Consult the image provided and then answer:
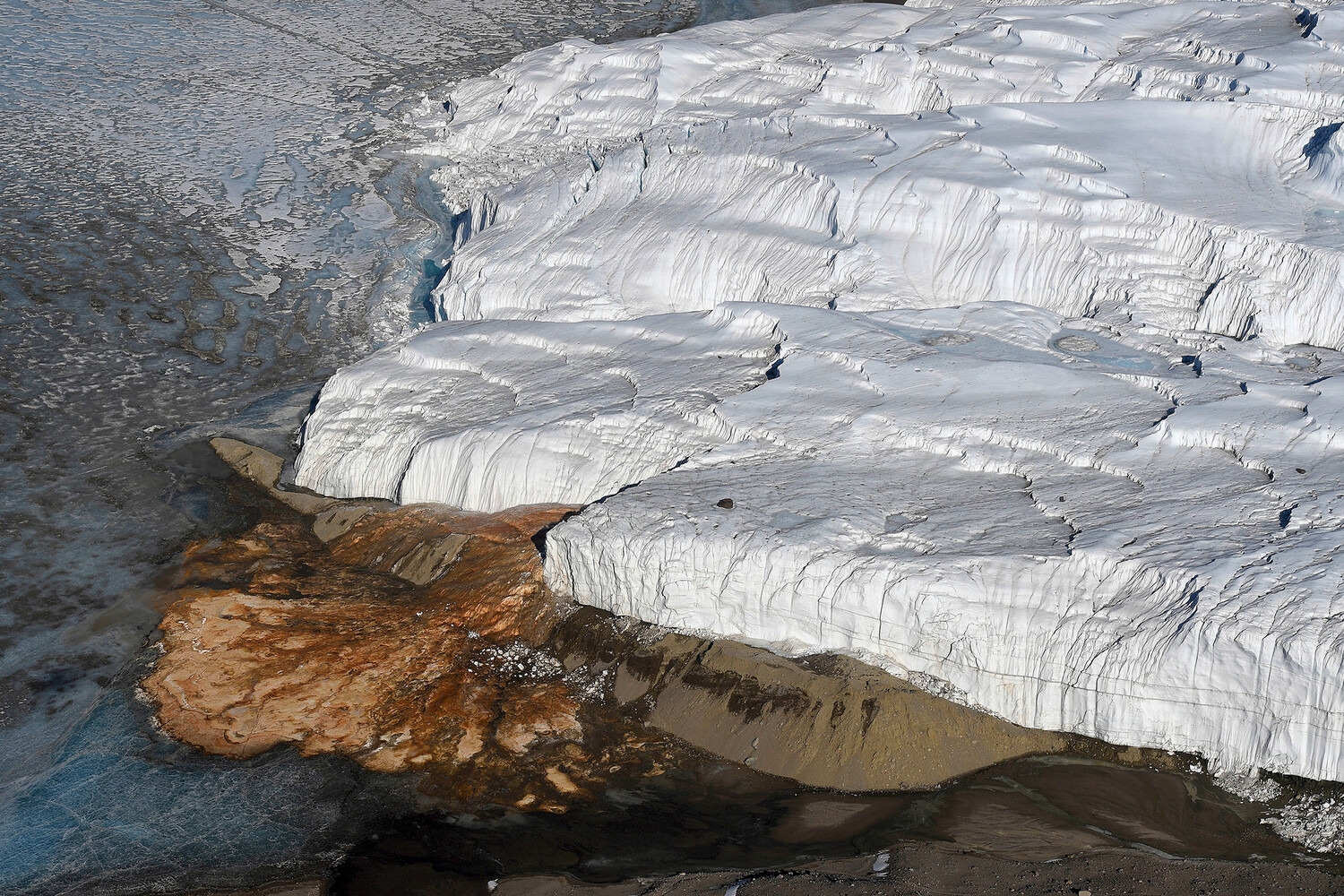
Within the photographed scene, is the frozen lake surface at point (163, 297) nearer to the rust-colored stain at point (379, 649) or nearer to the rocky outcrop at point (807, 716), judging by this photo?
the rust-colored stain at point (379, 649)

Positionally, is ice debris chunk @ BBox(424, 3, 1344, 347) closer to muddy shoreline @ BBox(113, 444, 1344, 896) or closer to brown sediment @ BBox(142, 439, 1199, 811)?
brown sediment @ BBox(142, 439, 1199, 811)

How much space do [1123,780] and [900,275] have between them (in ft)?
9.16

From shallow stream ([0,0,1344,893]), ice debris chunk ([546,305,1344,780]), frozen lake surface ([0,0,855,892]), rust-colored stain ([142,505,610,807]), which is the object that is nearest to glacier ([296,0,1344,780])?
ice debris chunk ([546,305,1344,780])

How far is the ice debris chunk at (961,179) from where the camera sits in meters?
5.32

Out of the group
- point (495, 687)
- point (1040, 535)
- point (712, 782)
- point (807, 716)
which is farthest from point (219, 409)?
point (1040, 535)

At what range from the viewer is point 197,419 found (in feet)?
19.7

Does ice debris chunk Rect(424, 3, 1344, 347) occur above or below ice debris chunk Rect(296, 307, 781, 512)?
above

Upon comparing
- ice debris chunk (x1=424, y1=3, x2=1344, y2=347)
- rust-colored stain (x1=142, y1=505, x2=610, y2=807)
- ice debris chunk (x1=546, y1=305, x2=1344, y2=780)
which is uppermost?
ice debris chunk (x1=424, y1=3, x2=1344, y2=347)

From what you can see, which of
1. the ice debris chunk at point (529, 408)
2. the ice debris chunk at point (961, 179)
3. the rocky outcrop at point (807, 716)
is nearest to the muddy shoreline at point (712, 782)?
the rocky outcrop at point (807, 716)

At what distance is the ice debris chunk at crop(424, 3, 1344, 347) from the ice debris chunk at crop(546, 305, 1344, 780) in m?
0.60

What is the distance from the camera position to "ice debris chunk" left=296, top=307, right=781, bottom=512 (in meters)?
4.63

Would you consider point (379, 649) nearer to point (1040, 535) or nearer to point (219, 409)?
point (1040, 535)

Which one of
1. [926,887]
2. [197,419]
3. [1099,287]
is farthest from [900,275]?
[197,419]

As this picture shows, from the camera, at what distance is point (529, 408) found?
5.00 metres
